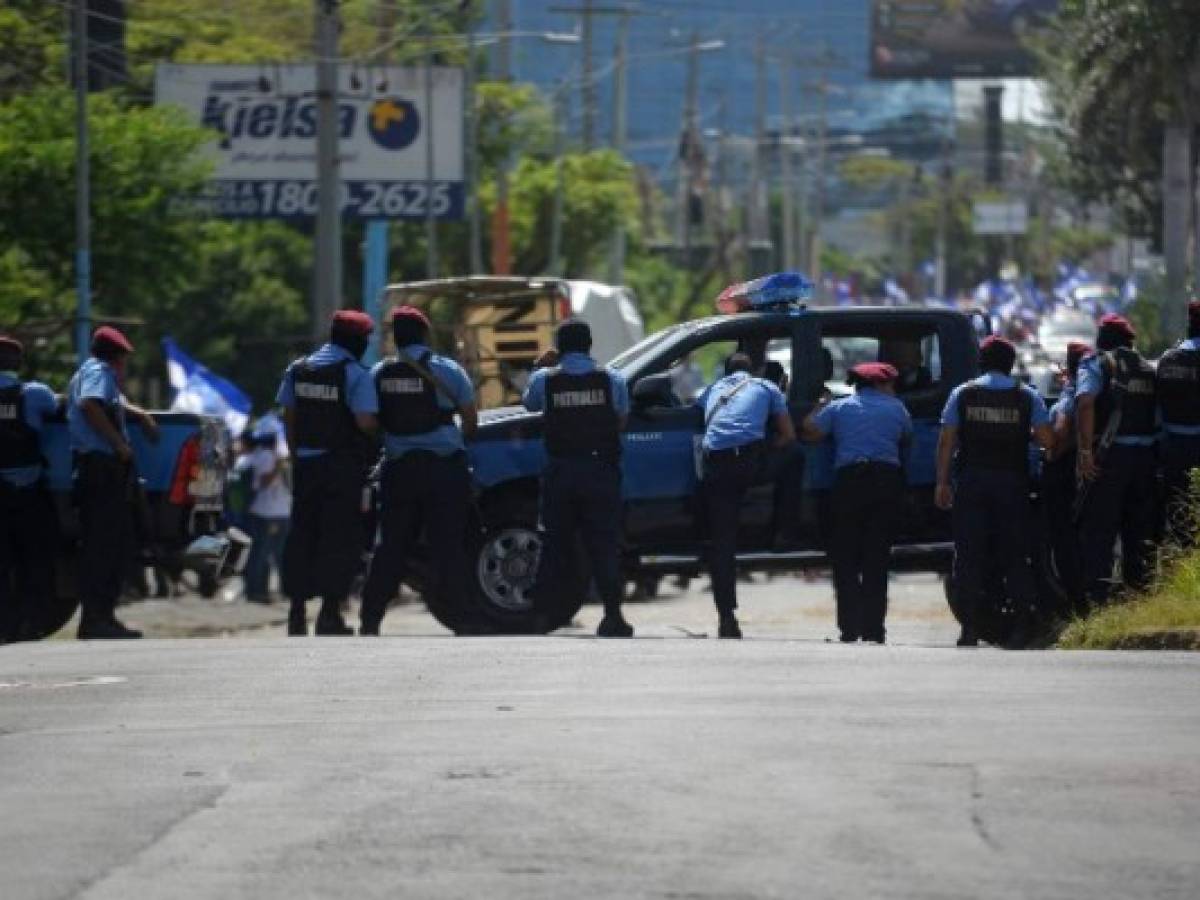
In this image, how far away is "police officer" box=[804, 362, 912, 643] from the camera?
18.3 metres

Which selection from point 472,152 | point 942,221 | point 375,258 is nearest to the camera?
point 472,152

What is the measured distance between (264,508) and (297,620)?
13897 mm

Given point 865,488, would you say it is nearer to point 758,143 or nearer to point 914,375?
point 914,375

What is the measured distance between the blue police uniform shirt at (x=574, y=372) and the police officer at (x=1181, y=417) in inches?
111

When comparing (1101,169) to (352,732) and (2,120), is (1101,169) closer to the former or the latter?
(2,120)

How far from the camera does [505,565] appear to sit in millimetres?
19078

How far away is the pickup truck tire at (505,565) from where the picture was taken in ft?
62.1

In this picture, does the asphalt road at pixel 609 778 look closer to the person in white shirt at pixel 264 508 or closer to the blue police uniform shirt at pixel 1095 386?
the blue police uniform shirt at pixel 1095 386

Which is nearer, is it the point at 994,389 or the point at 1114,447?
the point at 994,389

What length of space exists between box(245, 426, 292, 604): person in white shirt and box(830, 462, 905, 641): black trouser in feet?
47.6

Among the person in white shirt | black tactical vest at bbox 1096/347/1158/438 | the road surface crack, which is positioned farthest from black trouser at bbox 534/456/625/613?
the person in white shirt

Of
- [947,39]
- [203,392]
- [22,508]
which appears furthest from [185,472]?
[947,39]

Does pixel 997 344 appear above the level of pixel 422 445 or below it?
above

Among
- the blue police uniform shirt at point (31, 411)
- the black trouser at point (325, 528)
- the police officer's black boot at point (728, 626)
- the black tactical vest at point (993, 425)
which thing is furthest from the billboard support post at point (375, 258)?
the black tactical vest at point (993, 425)
